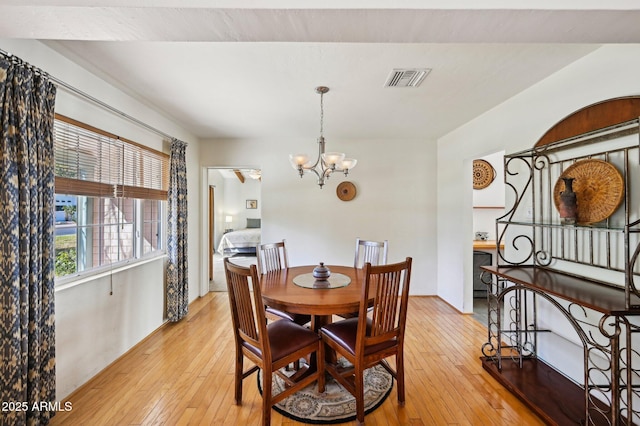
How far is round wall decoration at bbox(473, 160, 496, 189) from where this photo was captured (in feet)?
14.2

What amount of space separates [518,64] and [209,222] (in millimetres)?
4479

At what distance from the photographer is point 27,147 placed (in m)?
1.59

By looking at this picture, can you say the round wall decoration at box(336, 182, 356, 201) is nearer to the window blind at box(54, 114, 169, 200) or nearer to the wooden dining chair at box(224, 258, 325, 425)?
the window blind at box(54, 114, 169, 200)

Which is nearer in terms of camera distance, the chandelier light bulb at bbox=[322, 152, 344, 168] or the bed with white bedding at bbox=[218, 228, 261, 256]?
the chandelier light bulb at bbox=[322, 152, 344, 168]

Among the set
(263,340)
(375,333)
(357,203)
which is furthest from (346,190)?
(263,340)

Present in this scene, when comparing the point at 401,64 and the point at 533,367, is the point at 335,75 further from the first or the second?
the point at 533,367

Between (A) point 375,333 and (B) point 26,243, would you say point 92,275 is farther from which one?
(A) point 375,333

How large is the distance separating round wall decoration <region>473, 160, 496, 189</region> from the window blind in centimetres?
449

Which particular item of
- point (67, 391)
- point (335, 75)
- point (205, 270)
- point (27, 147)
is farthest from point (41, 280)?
point (205, 270)

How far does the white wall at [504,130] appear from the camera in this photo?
5.87 ft

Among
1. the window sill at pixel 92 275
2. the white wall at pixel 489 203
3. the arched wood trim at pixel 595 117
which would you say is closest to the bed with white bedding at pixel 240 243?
the window sill at pixel 92 275

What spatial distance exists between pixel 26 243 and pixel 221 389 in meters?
1.59

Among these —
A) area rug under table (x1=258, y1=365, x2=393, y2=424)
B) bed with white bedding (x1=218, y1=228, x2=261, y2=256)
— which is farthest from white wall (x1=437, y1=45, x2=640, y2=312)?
bed with white bedding (x1=218, y1=228, x2=261, y2=256)

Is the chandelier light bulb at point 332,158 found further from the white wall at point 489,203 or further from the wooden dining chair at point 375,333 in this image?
the white wall at point 489,203
